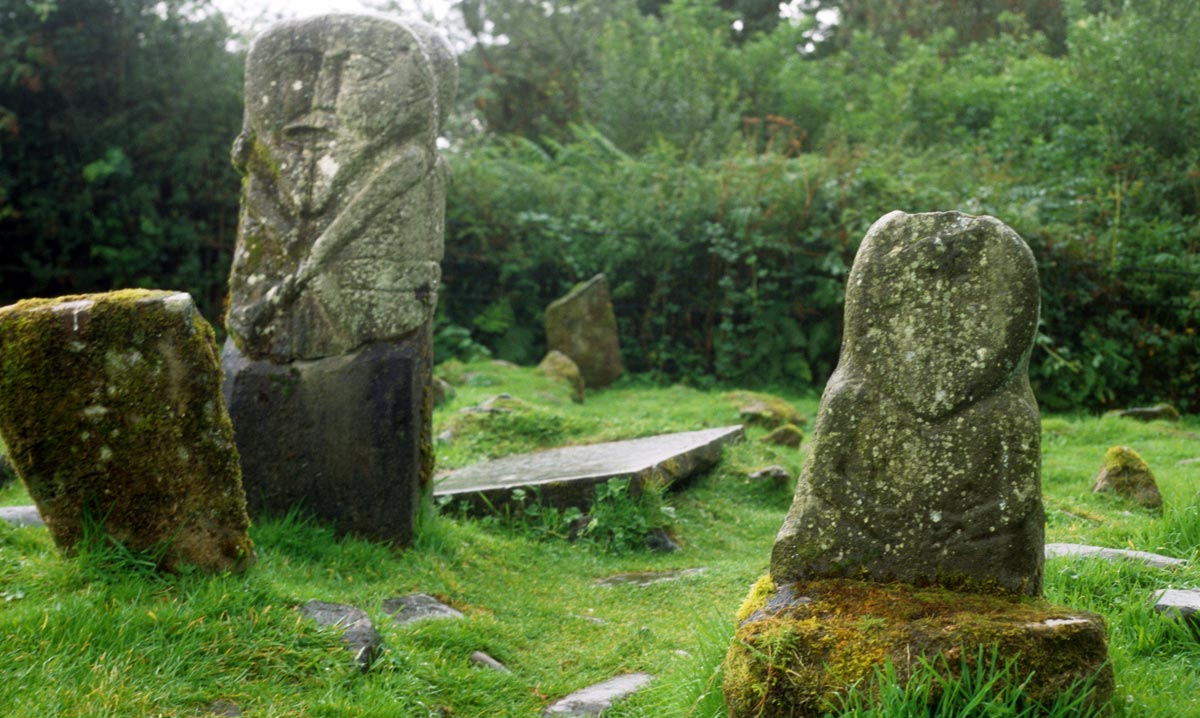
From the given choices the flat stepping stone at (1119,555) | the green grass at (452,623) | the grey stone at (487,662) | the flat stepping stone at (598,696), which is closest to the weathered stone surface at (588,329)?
the green grass at (452,623)

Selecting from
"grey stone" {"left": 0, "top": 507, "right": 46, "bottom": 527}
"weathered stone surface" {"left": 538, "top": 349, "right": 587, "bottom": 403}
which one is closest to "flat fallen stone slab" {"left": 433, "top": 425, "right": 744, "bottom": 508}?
"grey stone" {"left": 0, "top": 507, "right": 46, "bottom": 527}

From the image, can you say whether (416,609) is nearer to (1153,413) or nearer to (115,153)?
(1153,413)

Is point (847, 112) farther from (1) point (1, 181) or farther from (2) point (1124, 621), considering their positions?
(2) point (1124, 621)

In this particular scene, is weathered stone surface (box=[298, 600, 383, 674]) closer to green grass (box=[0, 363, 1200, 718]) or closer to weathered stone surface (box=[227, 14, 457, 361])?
green grass (box=[0, 363, 1200, 718])

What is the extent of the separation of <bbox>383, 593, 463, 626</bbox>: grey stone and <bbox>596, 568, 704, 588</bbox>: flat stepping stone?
123 centimetres

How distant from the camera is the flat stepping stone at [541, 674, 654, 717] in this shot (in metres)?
4.57

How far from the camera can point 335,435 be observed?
6.30 m

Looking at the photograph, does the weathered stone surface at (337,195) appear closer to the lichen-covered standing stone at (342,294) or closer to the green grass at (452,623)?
the lichen-covered standing stone at (342,294)

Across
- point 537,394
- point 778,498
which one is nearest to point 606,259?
point 537,394

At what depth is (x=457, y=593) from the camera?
5.98 meters

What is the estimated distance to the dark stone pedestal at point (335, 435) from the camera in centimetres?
627

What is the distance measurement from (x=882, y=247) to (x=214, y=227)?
40.2 ft

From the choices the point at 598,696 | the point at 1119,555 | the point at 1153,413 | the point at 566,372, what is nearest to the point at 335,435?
the point at 598,696

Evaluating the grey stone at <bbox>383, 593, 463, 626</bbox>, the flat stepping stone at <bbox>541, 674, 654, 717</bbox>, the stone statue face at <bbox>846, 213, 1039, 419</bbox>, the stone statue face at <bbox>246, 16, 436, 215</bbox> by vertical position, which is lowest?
the flat stepping stone at <bbox>541, 674, 654, 717</bbox>
